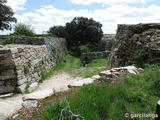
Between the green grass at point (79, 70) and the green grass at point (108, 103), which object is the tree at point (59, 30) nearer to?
A: the green grass at point (79, 70)

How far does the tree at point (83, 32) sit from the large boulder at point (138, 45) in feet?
41.4

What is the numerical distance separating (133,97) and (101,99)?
0.69m

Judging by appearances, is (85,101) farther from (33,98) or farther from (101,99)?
(33,98)

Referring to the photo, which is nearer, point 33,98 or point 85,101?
point 85,101

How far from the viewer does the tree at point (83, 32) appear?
64.8ft

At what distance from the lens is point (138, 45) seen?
555 cm

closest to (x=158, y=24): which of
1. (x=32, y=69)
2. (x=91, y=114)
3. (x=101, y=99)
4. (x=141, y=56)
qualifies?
(x=141, y=56)

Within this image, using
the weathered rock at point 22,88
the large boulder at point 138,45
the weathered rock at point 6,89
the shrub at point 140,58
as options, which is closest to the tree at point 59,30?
the large boulder at point 138,45

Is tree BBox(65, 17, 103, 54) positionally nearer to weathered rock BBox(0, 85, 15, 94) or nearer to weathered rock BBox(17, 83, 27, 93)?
weathered rock BBox(17, 83, 27, 93)

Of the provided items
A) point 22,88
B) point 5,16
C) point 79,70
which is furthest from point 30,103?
point 5,16

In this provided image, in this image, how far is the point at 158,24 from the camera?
598cm

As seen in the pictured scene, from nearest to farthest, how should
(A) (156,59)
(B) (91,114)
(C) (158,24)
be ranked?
(B) (91,114) → (A) (156,59) → (C) (158,24)

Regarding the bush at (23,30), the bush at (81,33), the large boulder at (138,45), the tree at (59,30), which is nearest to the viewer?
the large boulder at (138,45)

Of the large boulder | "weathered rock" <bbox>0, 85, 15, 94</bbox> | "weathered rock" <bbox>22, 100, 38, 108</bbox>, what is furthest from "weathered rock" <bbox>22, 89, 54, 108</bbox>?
the large boulder
